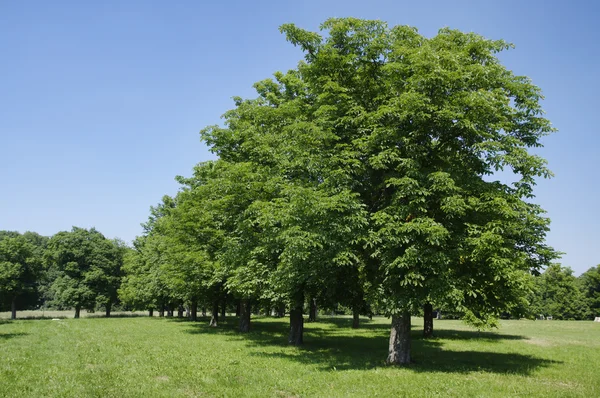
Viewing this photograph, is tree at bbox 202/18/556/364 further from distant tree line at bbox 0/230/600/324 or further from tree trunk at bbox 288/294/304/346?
distant tree line at bbox 0/230/600/324

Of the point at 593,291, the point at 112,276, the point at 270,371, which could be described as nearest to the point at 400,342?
the point at 270,371

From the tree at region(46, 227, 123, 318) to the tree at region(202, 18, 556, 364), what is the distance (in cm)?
5869

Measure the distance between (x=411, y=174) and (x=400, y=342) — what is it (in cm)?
812

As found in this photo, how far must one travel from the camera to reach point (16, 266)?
191ft

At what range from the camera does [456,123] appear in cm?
1758

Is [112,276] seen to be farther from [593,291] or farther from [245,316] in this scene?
[593,291]

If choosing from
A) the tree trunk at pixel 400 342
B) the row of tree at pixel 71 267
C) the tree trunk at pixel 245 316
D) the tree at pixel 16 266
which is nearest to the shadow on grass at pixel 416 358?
the tree trunk at pixel 400 342

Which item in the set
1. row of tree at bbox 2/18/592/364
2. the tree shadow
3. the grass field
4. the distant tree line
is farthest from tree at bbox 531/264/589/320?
row of tree at bbox 2/18/592/364

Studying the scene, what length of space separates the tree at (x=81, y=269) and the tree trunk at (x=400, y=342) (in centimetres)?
6225

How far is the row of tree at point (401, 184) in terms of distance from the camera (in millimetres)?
16969

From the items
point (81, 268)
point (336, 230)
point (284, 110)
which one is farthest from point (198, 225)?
point (81, 268)

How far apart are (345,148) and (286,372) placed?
34.2 feet

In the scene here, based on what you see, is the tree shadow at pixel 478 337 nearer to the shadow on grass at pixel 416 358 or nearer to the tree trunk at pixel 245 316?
the shadow on grass at pixel 416 358

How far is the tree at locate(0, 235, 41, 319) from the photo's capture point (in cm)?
5694
